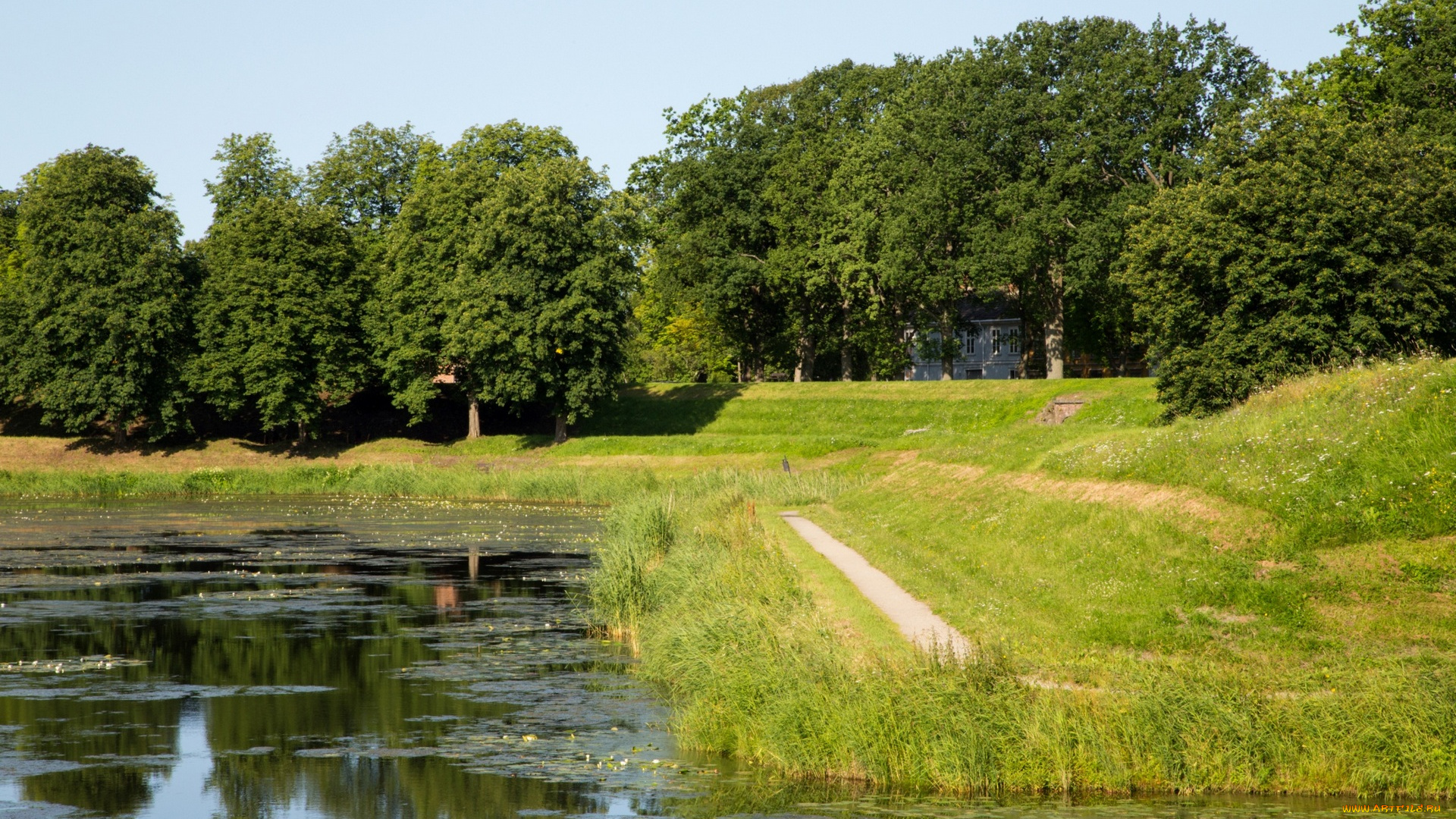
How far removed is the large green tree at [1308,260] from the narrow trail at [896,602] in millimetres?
20531

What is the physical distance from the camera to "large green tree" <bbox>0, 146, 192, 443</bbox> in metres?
72.6

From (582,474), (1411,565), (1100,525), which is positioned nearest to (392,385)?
(582,474)

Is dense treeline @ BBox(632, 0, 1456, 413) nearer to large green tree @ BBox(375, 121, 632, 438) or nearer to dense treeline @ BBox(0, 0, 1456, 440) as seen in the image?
dense treeline @ BBox(0, 0, 1456, 440)

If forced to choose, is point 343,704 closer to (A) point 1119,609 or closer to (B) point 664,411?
(A) point 1119,609

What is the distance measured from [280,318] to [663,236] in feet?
91.5

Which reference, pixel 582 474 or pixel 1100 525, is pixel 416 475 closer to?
pixel 582 474

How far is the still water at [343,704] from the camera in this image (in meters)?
15.0

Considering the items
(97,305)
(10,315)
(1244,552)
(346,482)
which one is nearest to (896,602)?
(1244,552)

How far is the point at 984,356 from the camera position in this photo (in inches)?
3947

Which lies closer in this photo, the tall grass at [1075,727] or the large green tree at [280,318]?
the tall grass at [1075,727]

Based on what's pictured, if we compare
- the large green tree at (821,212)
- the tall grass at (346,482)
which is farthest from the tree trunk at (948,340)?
the tall grass at (346,482)

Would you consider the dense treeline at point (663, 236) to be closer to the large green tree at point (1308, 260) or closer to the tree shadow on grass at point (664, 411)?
the tree shadow on grass at point (664, 411)

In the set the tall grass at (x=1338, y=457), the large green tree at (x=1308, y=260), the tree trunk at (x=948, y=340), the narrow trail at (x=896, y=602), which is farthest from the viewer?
the tree trunk at (x=948, y=340)

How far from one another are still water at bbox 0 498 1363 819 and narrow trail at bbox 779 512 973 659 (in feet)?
9.71
